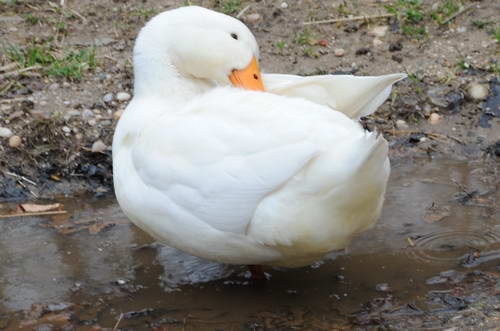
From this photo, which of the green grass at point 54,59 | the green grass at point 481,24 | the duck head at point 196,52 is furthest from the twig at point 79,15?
the green grass at point 481,24

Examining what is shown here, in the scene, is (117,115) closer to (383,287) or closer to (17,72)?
(17,72)

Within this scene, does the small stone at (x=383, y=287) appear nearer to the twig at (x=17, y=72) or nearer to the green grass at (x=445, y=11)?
→ the green grass at (x=445, y=11)

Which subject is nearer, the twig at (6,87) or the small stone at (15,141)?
the small stone at (15,141)

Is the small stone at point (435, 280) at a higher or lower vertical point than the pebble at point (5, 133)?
higher

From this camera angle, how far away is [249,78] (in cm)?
392

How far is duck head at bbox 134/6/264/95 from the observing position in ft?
12.9

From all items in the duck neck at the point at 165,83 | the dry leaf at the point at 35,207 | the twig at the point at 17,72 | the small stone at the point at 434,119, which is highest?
the duck neck at the point at 165,83

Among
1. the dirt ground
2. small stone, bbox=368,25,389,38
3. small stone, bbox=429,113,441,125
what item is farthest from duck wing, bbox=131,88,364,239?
small stone, bbox=368,25,389,38

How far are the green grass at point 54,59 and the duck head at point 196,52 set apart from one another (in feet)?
5.82

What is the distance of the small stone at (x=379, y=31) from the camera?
6.00 meters

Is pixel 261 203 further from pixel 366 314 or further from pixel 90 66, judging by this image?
pixel 90 66

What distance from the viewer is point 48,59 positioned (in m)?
5.86

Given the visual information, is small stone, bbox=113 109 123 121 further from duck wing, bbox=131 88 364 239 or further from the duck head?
duck wing, bbox=131 88 364 239

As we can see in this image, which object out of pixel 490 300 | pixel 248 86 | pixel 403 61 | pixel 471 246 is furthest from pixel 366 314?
pixel 403 61
